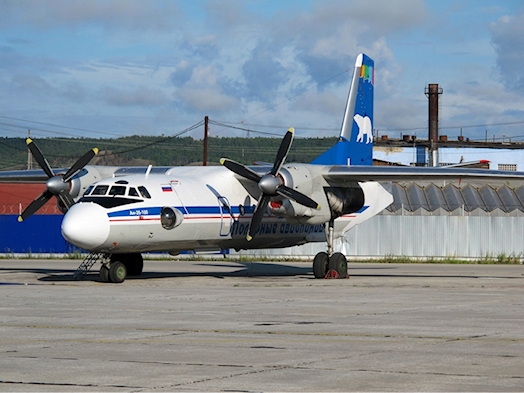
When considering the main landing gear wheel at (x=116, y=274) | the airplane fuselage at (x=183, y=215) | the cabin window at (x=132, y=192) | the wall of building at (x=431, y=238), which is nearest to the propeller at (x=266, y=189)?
the airplane fuselage at (x=183, y=215)

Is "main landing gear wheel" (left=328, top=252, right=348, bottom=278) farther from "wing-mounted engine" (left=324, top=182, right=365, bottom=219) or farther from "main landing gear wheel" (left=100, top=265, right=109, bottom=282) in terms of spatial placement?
"main landing gear wheel" (left=100, top=265, right=109, bottom=282)

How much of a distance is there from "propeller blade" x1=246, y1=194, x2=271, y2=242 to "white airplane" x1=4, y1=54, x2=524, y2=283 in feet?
0.11

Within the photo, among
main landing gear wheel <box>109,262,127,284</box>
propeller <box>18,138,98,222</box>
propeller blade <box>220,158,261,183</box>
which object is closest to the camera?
main landing gear wheel <box>109,262,127,284</box>

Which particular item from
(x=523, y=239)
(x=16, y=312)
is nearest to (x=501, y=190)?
(x=523, y=239)

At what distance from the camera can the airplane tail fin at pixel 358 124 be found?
33.7m

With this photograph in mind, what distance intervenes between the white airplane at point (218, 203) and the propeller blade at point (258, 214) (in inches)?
1.3

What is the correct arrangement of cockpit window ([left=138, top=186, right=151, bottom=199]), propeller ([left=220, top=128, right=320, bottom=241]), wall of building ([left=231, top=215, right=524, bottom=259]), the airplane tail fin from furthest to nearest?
wall of building ([left=231, top=215, right=524, bottom=259]), the airplane tail fin, propeller ([left=220, top=128, right=320, bottom=241]), cockpit window ([left=138, top=186, right=151, bottom=199])

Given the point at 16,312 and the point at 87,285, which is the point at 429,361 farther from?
the point at 87,285

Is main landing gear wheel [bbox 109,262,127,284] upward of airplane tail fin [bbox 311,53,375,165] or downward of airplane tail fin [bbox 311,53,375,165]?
downward

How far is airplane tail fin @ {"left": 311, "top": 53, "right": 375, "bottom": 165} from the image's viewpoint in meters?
33.7

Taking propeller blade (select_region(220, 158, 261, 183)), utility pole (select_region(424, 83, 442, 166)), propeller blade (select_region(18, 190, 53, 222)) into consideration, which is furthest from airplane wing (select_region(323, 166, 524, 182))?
utility pole (select_region(424, 83, 442, 166))

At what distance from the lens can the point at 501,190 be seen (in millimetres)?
56406

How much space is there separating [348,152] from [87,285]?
13396mm

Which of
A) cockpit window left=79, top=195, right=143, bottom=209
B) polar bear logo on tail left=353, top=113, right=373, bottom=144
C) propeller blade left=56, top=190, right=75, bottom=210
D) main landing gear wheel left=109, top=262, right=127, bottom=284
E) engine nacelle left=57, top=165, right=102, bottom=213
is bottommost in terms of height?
main landing gear wheel left=109, top=262, right=127, bottom=284
